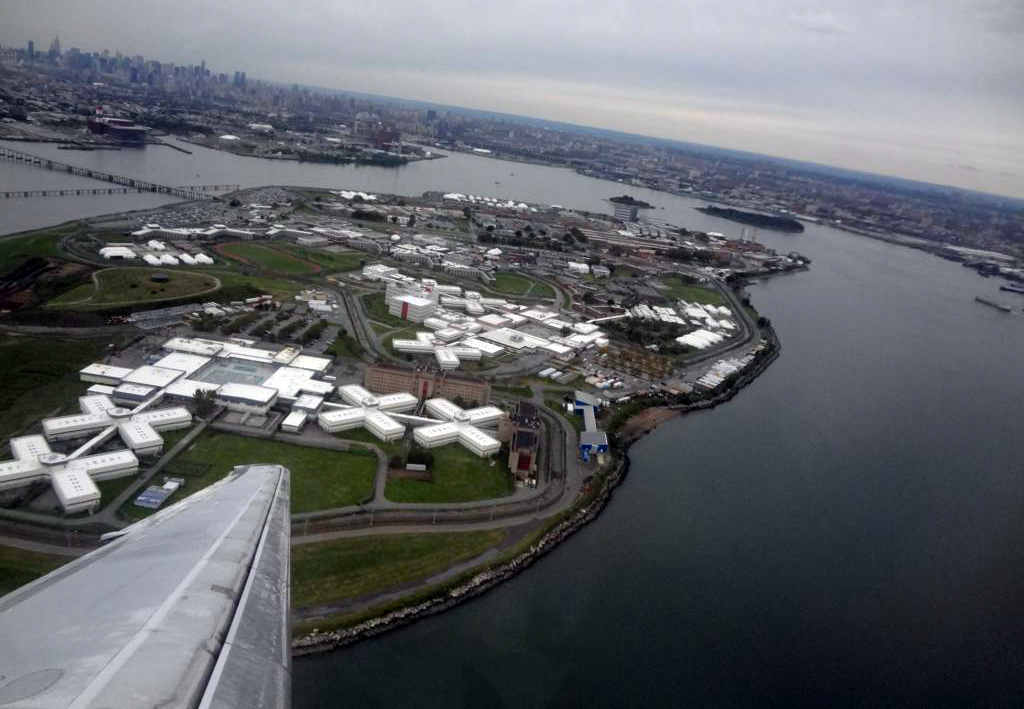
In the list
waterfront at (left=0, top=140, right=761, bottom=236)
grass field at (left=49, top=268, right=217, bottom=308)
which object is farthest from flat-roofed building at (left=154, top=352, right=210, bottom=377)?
waterfront at (left=0, top=140, right=761, bottom=236)

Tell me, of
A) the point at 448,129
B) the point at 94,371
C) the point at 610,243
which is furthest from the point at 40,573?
the point at 448,129

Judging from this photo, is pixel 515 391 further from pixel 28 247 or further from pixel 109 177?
pixel 109 177

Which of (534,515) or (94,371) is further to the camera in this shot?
(94,371)

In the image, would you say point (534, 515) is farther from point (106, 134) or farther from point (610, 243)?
point (106, 134)

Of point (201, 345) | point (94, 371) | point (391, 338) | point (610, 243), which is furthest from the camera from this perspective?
point (610, 243)

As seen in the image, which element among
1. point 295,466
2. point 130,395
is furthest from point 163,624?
point 130,395

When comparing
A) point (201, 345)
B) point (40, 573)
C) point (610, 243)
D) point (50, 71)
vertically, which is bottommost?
point (40, 573)

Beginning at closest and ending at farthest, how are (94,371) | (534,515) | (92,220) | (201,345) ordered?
(534,515), (94,371), (201,345), (92,220)
